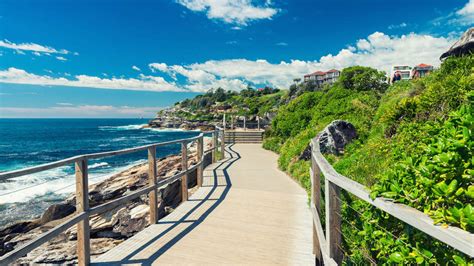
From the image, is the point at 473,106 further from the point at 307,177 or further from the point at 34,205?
the point at 34,205

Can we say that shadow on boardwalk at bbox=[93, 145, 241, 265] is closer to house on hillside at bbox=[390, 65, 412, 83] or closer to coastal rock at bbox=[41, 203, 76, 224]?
coastal rock at bbox=[41, 203, 76, 224]

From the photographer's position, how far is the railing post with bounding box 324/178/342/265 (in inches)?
102

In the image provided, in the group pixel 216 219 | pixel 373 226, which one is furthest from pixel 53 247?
pixel 373 226

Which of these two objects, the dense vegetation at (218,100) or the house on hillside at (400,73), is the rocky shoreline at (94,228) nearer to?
the house on hillside at (400,73)

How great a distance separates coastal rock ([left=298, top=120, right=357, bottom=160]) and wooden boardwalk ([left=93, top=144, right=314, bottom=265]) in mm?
1856

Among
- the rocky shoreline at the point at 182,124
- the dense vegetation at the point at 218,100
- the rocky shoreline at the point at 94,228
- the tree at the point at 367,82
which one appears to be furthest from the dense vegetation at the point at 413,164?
the dense vegetation at the point at 218,100

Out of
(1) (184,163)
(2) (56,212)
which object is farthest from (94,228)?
(1) (184,163)

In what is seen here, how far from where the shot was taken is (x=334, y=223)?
259 cm

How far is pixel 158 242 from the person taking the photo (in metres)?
4.69

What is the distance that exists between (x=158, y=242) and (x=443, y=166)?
4.04 metres

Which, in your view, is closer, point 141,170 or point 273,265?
point 273,265

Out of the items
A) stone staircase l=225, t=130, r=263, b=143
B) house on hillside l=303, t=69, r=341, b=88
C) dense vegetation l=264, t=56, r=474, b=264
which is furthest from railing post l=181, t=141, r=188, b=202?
house on hillside l=303, t=69, r=341, b=88

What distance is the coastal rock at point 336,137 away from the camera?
31.1ft

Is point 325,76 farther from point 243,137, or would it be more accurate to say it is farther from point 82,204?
point 82,204
